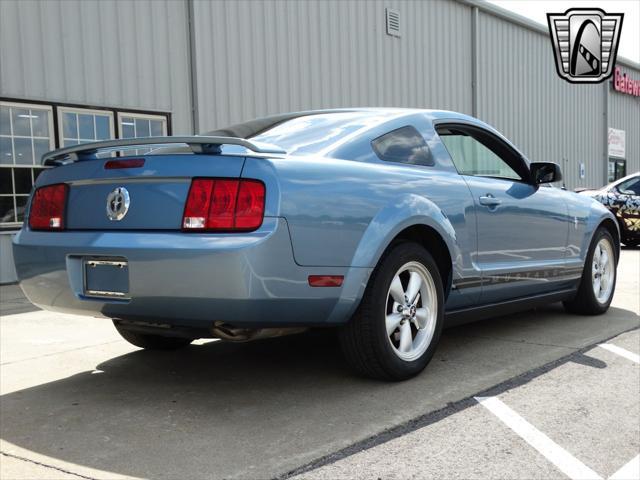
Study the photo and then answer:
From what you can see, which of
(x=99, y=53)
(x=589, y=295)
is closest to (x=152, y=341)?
Result: (x=589, y=295)

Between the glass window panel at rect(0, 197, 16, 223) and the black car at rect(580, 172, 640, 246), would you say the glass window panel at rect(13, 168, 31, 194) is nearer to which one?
the glass window panel at rect(0, 197, 16, 223)

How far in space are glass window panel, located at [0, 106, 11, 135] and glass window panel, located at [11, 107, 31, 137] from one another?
63 millimetres

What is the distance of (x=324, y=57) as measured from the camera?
1270cm

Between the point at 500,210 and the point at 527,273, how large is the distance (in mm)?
538

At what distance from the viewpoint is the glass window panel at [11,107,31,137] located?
8544mm

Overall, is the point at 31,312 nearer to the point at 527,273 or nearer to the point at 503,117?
the point at 527,273

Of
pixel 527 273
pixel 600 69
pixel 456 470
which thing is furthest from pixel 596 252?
pixel 600 69

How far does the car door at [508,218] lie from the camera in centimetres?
400

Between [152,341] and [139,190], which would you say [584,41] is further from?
[139,190]

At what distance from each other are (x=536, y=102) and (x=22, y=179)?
15364 millimetres

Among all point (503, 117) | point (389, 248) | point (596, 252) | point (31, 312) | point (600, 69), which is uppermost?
point (600, 69)

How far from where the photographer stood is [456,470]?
2.39 m

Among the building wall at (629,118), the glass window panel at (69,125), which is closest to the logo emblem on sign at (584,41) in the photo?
the building wall at (629,118)

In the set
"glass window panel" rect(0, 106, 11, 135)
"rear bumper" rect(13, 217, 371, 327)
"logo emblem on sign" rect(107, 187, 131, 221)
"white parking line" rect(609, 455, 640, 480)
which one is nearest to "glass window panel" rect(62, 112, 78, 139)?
"glass window panel" rect(0, 106, 11, 135)
